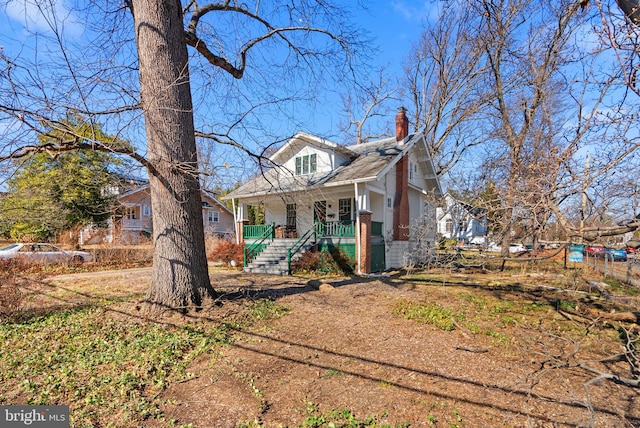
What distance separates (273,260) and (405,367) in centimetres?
980

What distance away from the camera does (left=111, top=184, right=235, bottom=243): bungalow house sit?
1836cm

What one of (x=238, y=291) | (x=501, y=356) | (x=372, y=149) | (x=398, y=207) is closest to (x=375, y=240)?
(x=398, y=207)

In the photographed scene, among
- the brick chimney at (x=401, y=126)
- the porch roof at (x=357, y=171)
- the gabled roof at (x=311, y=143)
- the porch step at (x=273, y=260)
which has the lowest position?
the porch step at (x=273, y=260)

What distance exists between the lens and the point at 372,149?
17.9 metres

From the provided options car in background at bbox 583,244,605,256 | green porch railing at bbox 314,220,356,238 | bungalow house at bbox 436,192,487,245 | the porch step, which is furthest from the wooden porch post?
car in background at bbox 583,244,605,256

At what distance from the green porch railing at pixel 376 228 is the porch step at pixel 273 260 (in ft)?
9.67

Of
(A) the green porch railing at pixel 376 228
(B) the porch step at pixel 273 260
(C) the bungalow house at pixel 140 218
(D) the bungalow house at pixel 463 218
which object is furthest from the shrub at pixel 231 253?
(D) the bungalow house at pixel 463 218

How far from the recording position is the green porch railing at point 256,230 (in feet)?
53.1

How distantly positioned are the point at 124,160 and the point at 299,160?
1221 centimetres

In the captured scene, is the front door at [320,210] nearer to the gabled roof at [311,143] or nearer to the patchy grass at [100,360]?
the gabled roof at [311,143]

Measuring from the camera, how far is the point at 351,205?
16.1 meters

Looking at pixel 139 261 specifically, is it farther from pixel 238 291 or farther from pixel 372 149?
pixel 372 149

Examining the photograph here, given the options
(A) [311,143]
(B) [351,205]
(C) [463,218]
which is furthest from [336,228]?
(C) [463,218]

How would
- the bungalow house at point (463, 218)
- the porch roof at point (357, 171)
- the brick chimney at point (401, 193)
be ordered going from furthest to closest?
1. the brick chimney at point (401, 193)
2. the porch roof at point (357, 171)
3. the bungalow house at point (463, 218)
